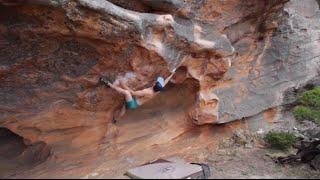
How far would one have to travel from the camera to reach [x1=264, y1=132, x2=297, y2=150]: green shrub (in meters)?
8.65

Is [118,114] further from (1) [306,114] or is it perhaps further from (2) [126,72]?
(1) [306,114]

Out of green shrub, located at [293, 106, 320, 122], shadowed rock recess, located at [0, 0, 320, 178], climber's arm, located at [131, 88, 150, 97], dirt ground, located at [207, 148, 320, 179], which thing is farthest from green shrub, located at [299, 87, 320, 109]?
climber's arm, located at [131, 88, 150, 97]

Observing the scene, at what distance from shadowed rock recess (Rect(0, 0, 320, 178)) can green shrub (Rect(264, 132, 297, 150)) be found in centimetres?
81

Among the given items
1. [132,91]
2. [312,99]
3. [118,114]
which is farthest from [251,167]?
[118,114]

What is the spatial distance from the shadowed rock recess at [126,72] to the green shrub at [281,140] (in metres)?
0.81

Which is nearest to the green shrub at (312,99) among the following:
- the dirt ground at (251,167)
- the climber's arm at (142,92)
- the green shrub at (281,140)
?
the green shrub at (281,140)

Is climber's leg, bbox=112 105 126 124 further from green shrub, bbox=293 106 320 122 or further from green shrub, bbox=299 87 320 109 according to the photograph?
green shrub, bbox=299 87 320 109

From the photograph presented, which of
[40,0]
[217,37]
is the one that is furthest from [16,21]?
[217,37]

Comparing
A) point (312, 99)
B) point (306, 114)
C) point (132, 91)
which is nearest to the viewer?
point (132, 91)

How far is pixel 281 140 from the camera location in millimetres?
8648

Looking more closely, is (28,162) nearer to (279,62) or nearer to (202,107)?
(202,107)

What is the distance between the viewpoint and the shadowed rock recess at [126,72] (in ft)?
23.3

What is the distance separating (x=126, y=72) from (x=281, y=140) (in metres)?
3.04

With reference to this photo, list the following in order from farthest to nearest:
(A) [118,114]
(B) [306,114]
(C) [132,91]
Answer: (B) [306,114], (A) [118,114], (C) [132,91]
